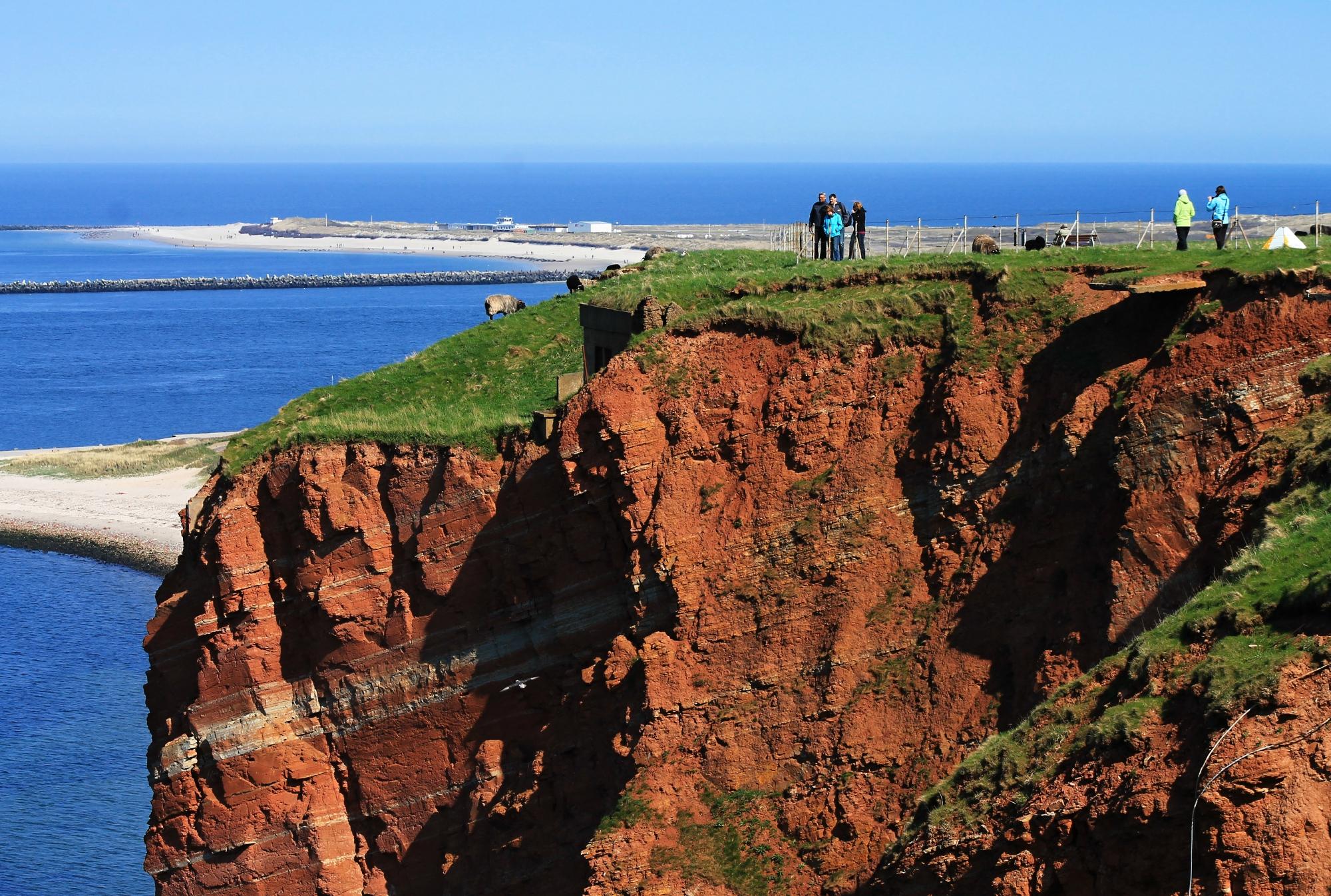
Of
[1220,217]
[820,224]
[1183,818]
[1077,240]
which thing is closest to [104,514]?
[820,224]

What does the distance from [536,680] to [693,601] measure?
14.0 ft

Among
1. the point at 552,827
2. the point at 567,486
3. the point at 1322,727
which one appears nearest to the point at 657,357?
the point at 567,486

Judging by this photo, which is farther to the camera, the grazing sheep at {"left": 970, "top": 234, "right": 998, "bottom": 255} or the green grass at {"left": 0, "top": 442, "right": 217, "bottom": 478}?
the green grass at {"left": 0, "top": 442, "right": 217, "bottom": 478}

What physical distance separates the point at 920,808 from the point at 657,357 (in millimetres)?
10469

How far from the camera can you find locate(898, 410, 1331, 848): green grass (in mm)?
15969

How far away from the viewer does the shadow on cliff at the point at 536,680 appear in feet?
87.8

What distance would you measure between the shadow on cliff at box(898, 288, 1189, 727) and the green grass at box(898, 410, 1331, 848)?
3.49m

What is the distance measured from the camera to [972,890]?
55.2ft

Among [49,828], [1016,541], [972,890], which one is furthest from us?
[49,828]

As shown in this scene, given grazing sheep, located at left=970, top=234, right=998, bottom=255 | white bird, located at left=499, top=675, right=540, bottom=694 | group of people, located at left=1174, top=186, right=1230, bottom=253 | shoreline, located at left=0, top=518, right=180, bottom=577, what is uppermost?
group of people, located at left=1174, top=186, right=1230, bottom=253

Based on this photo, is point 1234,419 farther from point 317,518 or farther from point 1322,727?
point 317,518

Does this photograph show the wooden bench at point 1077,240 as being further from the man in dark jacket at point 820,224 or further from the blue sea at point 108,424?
the blue sea at point 108,424

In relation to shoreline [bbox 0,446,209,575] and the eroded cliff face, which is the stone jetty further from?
the eroded cliff face

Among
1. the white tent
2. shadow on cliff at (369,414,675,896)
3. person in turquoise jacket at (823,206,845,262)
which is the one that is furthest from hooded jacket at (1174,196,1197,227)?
shadow on cliff at (369,414,675,896)
